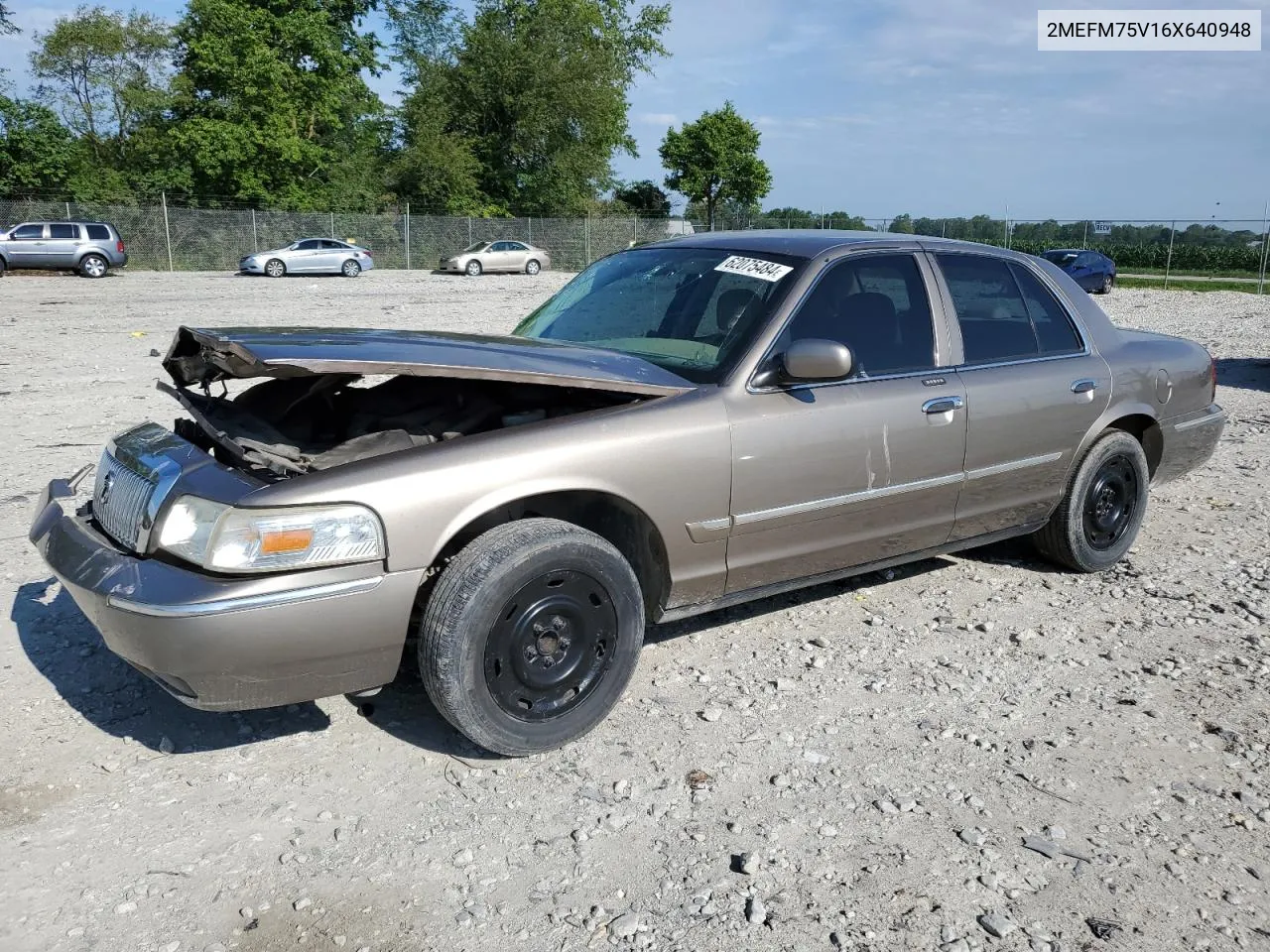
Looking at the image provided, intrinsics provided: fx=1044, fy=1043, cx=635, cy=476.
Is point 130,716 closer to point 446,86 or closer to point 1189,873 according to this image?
point 1189,873

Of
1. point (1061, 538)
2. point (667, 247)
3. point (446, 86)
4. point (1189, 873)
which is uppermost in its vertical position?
point (446, 86)

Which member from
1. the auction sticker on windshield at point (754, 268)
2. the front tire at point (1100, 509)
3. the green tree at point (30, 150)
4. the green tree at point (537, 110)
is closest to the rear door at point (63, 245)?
the green tree at point (30, 150)

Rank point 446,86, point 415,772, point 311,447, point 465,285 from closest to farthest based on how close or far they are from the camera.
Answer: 1. point 415,772
2. point 311,447
3. point 465,285
4. point 446,86

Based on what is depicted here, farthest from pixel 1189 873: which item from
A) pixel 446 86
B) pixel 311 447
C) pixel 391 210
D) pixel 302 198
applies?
pixel 446 86

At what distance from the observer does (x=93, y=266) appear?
1206 inches

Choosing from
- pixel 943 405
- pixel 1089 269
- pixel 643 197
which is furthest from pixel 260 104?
pixel 943 405

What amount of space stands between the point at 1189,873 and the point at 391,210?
4521 cm

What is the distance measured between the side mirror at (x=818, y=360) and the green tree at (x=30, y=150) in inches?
1610

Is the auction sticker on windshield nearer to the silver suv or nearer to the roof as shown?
the roof

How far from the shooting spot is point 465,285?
2964cm

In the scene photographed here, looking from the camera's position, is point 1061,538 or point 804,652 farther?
point 1061,538

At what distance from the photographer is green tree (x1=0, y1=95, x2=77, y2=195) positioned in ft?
122

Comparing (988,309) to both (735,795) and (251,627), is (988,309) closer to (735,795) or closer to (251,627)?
(735,795)

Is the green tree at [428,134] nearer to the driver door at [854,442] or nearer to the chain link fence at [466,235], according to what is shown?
the chain link fence at [466,235]
